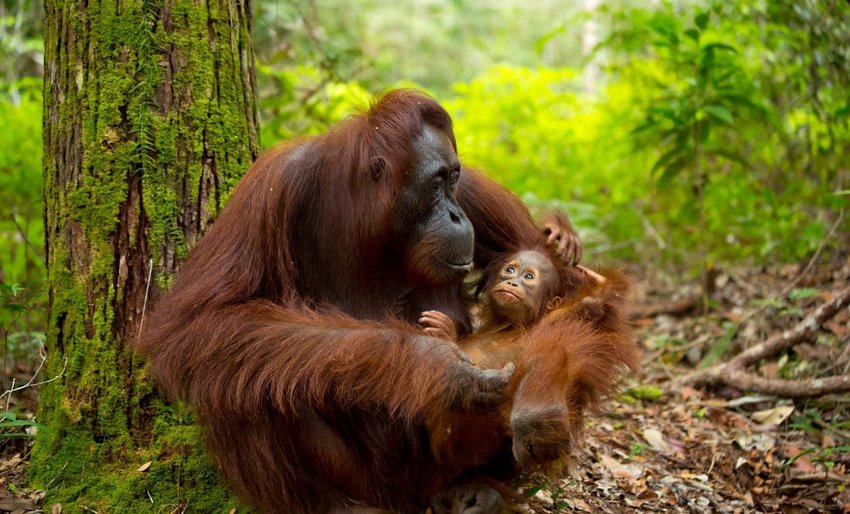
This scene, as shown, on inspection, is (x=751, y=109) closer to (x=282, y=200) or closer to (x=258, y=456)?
(x=282, y=200)

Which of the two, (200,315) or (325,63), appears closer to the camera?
(200,315)

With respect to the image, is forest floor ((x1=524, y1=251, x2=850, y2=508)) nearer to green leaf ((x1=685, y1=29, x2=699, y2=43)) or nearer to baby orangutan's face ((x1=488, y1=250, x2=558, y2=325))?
baby orangutan's face ((x1=488, y1=250, x2=558, y2=325))

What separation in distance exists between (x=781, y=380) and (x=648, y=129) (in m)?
2.42

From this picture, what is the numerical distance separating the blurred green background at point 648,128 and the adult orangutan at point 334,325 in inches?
26.7

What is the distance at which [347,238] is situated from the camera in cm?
322

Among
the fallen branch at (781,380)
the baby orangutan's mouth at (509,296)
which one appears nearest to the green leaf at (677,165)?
the fallen branch at (781,380)

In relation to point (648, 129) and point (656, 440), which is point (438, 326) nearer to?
point (656, 440)

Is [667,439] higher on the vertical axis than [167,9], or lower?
lower

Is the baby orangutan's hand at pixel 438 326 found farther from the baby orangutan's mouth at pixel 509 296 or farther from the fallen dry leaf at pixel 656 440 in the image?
the fallen dry leaf at pixel 656 440

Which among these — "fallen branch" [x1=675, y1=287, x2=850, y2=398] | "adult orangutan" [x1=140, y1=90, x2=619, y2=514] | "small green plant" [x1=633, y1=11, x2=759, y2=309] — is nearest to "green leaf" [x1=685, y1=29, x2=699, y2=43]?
"small green plant" [x1=633, y1=11, x2=759, y2=309]

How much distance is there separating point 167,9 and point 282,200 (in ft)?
3.52

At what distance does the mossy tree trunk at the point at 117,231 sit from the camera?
10.9 ft

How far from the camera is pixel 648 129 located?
6219 mm

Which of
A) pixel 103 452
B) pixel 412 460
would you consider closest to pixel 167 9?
pixel 103 452
